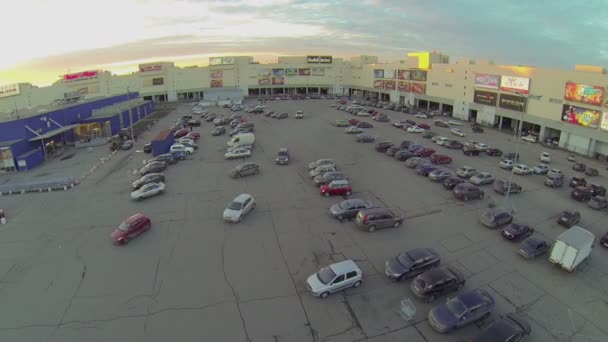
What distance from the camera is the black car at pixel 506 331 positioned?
12.3m

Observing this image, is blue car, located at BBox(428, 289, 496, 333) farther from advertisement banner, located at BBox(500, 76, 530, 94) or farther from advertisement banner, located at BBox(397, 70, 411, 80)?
advertisement banner, located at BBox(397, 70, 411, 80)

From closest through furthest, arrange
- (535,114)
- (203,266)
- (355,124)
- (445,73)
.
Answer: (203,266) → (535,114) → (355,124) → (445,73)

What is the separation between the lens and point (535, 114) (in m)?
48.0

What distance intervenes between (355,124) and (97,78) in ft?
213

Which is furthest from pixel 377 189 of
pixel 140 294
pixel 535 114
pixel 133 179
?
pixel 535 114

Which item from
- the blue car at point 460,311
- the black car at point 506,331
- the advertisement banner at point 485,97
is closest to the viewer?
the black car at point 506,331

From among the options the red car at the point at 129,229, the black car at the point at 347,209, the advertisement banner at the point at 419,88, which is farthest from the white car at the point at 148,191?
the advertisement banner at the point at 419,88

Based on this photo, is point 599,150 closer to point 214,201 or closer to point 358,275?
point 358,275

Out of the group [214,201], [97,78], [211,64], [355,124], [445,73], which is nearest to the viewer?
[214,201]

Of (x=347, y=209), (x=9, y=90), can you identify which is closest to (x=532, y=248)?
(x=347, y=209)

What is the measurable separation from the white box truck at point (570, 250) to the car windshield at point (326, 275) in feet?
40.8

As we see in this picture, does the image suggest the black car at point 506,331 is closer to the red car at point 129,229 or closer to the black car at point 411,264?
the black car at point 411,264

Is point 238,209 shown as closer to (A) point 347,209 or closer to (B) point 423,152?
(A) point 347,209

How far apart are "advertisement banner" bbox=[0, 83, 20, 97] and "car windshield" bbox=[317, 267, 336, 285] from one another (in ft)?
242
